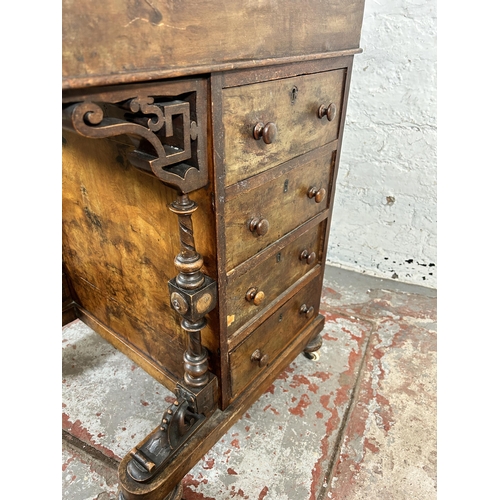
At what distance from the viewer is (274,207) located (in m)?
1.24

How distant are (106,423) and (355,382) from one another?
3.45 ft

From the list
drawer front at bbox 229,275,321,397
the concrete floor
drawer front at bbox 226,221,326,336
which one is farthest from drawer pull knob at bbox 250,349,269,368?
the concrete floor

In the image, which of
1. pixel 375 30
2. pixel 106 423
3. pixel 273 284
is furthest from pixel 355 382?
pixel 375 30


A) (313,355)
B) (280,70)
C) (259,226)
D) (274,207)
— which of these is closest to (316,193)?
(274,207)

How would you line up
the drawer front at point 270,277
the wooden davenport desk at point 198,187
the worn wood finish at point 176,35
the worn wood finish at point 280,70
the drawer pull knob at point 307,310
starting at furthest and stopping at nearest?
1. the drawer pull knob at point 307,310
2. the drawer front at point 270,277
3. the worn wood finish at point 280,70
4. the wooden davenport desk at point 198,187
5. the worn wood finish at point 176,35

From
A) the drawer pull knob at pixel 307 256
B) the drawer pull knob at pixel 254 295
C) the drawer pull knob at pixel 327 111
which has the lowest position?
the drawer pull knob at pixel 254 295

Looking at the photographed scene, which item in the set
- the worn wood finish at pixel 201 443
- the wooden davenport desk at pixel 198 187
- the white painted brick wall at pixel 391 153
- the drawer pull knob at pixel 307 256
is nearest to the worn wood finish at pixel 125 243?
the wooden davenport desk at pixel 198 187

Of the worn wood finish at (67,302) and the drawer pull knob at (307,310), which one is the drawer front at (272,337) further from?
the worn wood finish at (67,302)

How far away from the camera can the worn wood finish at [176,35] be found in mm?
653

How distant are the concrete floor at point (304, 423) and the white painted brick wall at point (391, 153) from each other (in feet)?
1.70

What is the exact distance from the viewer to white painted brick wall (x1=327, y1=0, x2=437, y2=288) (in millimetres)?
1903

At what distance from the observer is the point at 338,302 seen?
2.30 meters

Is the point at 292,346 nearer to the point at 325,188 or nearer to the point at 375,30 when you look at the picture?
the point at 325,188

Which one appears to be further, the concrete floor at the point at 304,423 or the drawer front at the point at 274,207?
the concrete floor at the point at 304,423
